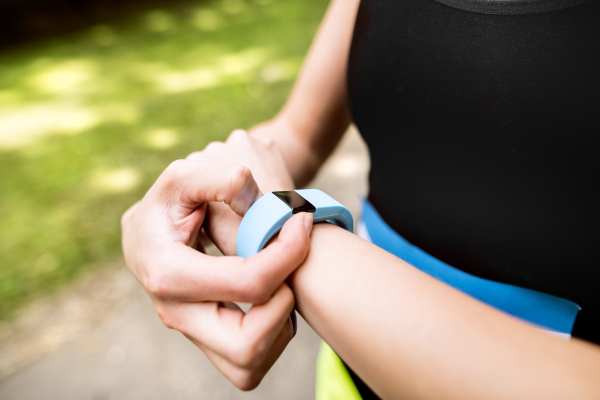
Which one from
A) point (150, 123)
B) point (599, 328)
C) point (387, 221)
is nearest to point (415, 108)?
point (387, 221)

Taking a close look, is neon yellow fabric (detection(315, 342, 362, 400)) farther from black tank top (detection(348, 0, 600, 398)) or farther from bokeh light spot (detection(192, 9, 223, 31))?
bokeh light spot (detection(192, 9, 223, 31))

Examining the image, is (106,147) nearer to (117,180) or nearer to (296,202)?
(117,180)

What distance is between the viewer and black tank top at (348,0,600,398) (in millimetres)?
606

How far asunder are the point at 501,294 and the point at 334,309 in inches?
14.2

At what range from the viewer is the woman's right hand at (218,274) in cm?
57

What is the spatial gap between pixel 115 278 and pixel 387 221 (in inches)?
67.6

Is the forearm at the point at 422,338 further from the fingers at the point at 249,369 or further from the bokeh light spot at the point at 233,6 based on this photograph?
the bokeh light spot at the point at 233,6

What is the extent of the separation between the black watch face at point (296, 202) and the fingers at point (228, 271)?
22 mm

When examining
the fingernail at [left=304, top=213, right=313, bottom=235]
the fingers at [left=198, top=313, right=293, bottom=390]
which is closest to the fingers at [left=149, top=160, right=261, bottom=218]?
the fingernail at [left=304, top=213, right=313, bottom=235]

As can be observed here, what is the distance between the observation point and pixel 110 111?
3.31 meters

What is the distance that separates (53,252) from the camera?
217cm

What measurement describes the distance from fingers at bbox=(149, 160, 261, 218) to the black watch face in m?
0.06

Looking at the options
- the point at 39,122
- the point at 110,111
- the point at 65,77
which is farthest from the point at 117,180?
the point at 65,77

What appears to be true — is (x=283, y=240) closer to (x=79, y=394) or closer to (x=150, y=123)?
(x=79, y=394)
